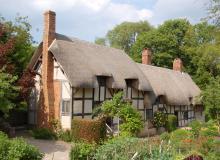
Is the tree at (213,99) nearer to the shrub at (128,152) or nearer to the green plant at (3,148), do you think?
the shrub at (128,152)

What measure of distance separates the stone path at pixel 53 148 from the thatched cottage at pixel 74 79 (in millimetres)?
1866

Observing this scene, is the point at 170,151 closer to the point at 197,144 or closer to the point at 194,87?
the point at 197,144

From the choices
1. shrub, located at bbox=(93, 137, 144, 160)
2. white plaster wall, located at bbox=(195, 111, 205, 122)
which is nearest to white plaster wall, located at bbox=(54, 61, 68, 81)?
shrub, located at bbox=(93, 137, 144, 160)

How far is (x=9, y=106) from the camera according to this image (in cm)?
1678

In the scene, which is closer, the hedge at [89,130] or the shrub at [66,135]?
the hedge at [89,130]

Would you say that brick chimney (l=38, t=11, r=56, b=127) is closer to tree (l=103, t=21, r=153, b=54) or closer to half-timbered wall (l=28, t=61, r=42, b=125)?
half-timbered wall (l=28, t=61, r=42, b=125)

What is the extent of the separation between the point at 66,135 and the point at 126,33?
39.1 metres

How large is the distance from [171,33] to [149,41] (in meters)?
3.33

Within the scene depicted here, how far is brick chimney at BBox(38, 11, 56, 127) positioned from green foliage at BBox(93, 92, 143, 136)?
3.32 meters

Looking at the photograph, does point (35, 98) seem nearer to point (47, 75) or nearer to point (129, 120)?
point (47, 75)

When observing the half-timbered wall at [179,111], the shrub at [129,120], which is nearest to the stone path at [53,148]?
the shrub at [129,120]

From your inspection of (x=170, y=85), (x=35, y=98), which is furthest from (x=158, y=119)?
(x=35, y=98)

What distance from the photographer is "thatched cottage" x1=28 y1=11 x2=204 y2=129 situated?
22442 mm

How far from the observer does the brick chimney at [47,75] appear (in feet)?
76.0
